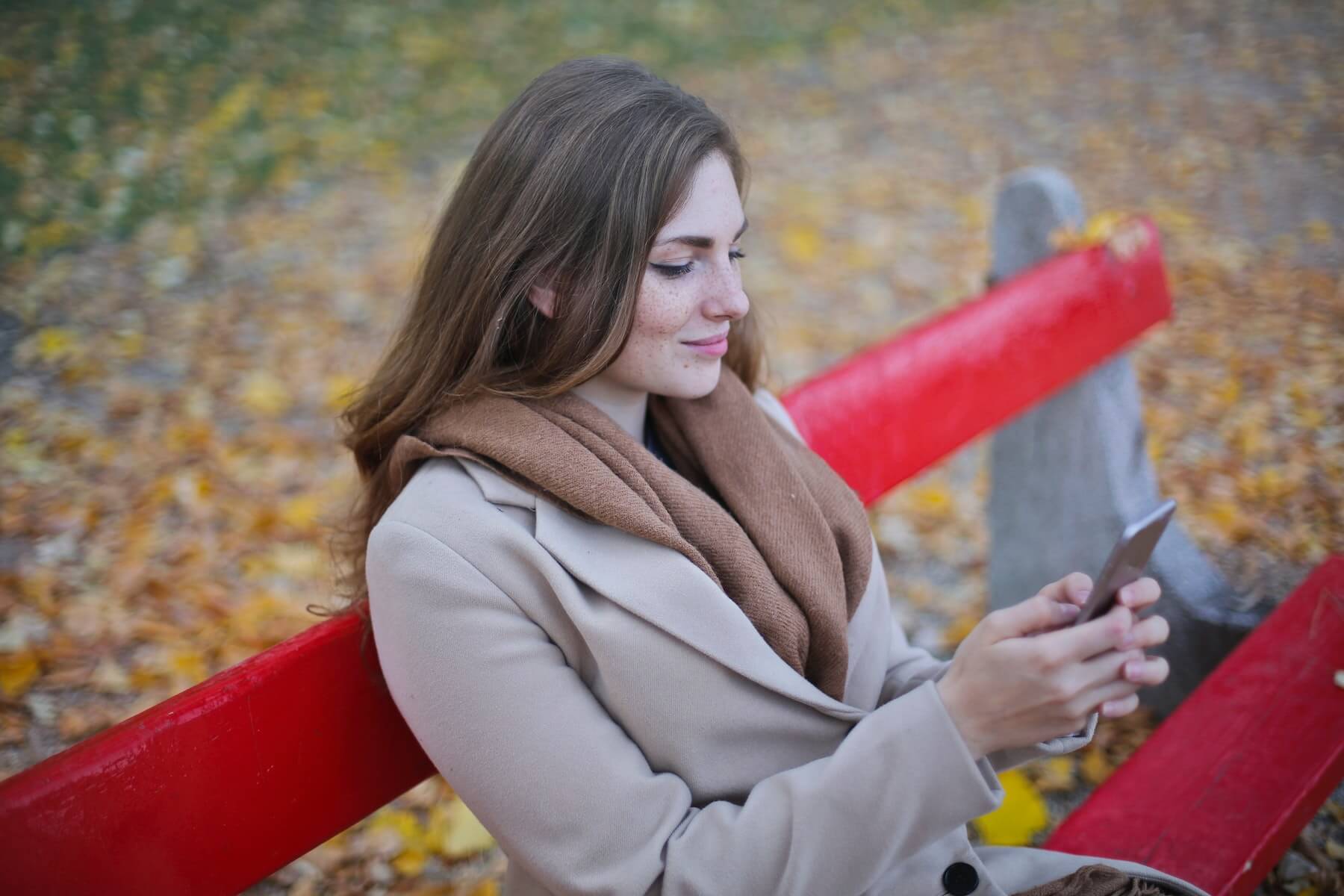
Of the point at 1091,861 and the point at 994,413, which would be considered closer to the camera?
the point at 1091,861

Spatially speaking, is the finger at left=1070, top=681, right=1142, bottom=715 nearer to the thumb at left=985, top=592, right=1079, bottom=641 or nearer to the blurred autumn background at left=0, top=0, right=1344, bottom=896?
the thumb at left=985, top=592, right=1079, bottom=641

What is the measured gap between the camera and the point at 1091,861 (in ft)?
5.78

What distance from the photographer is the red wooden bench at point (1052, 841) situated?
1357 mm

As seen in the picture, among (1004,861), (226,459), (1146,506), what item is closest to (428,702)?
(1004,861)

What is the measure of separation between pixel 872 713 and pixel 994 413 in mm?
1399

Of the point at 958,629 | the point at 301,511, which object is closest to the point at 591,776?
the point at 958,629

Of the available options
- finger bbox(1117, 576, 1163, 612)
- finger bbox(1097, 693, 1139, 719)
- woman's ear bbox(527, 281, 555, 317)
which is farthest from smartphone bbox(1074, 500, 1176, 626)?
woman's ear bbox(527, 281, 555, 317)

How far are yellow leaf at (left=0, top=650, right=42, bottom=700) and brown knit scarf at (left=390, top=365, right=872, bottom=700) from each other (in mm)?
1966

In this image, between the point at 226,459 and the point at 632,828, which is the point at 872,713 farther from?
the point at 226,459

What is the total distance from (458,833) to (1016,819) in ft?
5.07

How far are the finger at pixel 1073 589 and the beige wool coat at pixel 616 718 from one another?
0.22 m

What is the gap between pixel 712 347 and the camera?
1780 millimetres

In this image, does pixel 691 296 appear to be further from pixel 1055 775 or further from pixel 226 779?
pixel 1055 775

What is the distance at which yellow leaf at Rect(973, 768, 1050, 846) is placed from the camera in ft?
9.67
